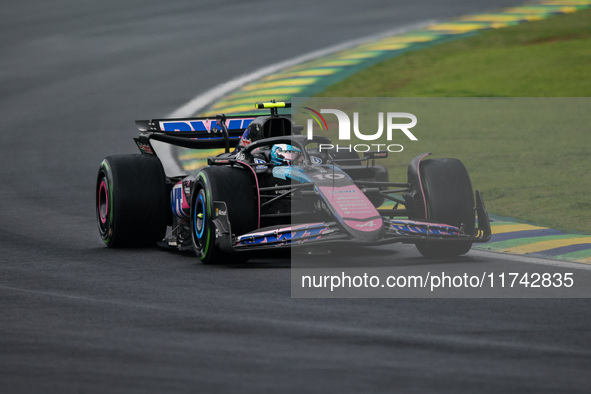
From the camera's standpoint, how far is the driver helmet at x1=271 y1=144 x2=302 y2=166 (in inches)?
418

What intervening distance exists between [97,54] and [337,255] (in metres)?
18.9

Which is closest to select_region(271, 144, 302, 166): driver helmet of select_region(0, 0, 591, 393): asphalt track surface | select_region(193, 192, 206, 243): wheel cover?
select_region(193, 192, 206, 243): wheel cover

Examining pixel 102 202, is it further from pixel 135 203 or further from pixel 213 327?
pixel 213 327

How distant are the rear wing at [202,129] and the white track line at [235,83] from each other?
4.28 metres

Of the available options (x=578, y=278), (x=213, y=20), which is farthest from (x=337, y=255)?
(x=213, y=20)

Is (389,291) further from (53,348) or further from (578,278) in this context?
(53,348)

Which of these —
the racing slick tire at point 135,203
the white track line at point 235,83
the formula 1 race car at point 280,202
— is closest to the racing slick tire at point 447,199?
the formula 1 race car at point 280,202

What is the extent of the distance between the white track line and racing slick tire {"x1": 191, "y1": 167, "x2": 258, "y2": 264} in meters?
6.61

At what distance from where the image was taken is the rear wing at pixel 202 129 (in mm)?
12203

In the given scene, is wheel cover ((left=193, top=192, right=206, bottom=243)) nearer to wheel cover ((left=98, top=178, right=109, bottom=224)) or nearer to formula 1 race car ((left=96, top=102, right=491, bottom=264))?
formula 1 race car ((left=96, top=102, right=491, bottom=264))

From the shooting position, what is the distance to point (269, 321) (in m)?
7.55

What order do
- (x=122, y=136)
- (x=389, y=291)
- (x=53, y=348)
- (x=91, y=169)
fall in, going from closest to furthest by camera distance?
(x=53, y=348) < (x=389, y=291) < (x=91, y=169) < (x=122, y=136)

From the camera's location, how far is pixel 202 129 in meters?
12.4

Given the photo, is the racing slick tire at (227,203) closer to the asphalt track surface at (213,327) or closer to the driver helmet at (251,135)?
the asphalt track surface at (213,327)
